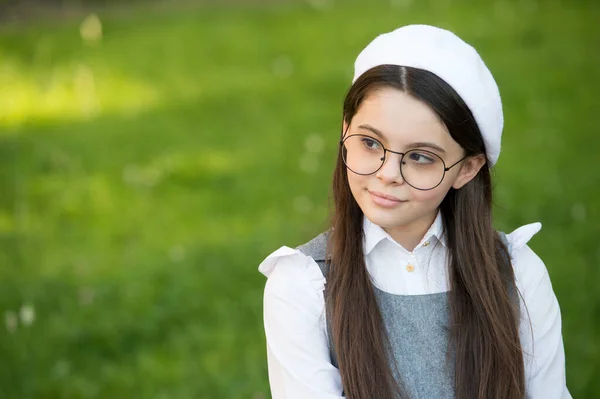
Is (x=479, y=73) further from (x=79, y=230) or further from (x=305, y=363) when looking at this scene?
(x=79, y=230)

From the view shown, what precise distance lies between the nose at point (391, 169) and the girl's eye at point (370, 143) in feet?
0.11

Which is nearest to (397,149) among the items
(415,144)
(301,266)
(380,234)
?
(415,144)

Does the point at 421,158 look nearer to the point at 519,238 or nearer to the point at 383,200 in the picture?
the point at 383,200

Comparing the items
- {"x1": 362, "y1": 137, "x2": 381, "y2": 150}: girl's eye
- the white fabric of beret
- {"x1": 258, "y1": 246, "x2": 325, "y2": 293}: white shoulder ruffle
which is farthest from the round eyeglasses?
{"x1": 258, "y1": 246, "x2": 325, "y2": 293}: white shoulder ruffle

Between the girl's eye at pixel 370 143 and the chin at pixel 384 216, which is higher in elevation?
the girl's eye at pixel 370 143

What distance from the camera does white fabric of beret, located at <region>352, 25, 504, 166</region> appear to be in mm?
2084

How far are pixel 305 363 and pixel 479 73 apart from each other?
74 cm

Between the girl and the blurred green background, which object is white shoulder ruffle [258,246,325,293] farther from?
the blurred green background

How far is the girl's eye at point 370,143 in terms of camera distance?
2146 mm

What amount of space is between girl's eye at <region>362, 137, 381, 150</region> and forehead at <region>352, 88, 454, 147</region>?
35 millimetres

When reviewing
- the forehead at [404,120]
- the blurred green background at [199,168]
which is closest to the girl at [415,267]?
the forehead at [404,120]

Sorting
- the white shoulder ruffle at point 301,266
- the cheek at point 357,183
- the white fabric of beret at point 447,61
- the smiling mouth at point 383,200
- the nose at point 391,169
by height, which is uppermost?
the white fabric of beret at point 447,61

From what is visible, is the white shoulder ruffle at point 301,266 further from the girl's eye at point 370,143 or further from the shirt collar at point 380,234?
the girl's eye at point 370,143

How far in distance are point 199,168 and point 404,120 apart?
3270 millimetres
